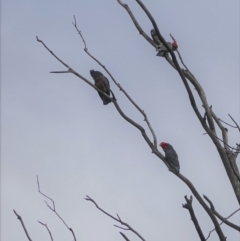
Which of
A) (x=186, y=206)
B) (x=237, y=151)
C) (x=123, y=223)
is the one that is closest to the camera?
(x=186, y=206)

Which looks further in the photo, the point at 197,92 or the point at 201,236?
the point at 197,92

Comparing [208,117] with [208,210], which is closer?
[208,210]

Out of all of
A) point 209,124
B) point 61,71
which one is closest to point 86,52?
point 61,71

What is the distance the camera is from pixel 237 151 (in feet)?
11.8

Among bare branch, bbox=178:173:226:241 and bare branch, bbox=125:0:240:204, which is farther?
bare branch, bbox=125:0:240:204

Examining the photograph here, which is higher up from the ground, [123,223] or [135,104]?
[135,104]

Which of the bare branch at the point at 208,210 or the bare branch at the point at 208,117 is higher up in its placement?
the bare branch at the point at 208,117

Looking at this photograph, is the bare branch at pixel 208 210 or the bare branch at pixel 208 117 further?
the bare branch at pixel 208 117

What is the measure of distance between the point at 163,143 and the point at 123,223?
4.96 metres

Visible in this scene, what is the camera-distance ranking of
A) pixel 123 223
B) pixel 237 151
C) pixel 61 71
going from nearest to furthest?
pixel 123 223 → pixel 237 151 → pixel 61 71

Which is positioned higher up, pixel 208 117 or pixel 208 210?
pixel 208 117

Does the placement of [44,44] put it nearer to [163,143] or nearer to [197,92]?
[197,92]

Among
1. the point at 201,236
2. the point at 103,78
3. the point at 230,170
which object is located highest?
the point at 103,78

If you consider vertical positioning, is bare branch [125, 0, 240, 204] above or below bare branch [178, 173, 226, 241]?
above
